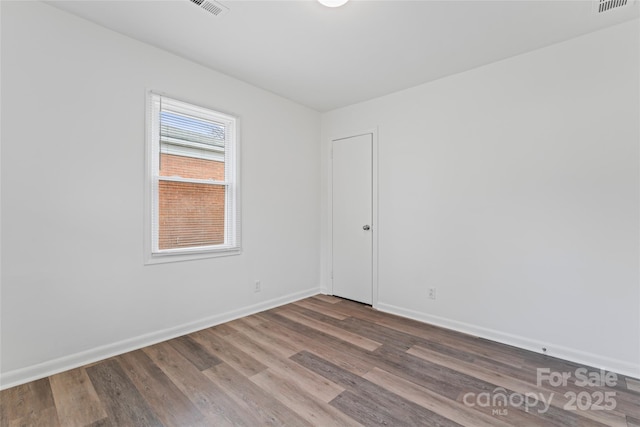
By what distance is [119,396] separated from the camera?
6.24 ft

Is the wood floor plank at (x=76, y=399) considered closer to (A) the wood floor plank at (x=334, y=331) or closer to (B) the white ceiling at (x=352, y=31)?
(A) the wood floor plank at (x=334, y=331)

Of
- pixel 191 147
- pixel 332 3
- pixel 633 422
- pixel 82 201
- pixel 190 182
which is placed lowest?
pixel 633 422

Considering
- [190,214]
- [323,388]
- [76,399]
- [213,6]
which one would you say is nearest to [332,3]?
[213,6]

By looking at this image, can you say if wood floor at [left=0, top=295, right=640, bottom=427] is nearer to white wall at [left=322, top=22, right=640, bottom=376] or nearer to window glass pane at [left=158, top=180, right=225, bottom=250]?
white wall at [left=322, top=22, right=640, bottom=376]

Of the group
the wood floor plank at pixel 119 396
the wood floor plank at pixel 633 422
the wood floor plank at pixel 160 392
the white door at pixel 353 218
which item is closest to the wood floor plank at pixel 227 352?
the wood floor plank at pixel 160 392

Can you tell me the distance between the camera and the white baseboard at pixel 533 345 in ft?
7.26

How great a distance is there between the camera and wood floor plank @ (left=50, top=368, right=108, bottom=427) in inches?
66.9

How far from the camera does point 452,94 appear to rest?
3.08m

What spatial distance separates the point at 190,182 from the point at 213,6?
1.56 meters

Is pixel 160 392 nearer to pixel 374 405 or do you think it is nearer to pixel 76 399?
pixel 76 399

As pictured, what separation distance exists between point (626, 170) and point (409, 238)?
1.86m

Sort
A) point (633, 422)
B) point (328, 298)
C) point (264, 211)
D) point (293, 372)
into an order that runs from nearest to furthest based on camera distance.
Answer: point (633, 422) < point (293, 372) < point (264, 211) < point (328, 298)

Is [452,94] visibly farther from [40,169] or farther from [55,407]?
[55,407]

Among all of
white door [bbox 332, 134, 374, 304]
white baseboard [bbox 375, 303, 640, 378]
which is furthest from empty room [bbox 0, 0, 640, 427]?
white door [bbox 332, 134, 374, 304]
